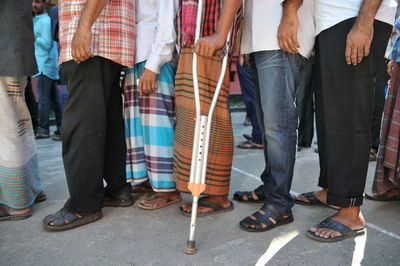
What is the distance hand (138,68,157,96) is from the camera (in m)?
2.27

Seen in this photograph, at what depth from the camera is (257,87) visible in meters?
2.32

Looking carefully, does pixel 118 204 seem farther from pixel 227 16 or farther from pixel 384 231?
pixel 384 231

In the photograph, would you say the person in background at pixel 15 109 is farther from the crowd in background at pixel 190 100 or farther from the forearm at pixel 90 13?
the forearm at pixel 90 13

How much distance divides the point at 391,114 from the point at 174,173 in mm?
1489

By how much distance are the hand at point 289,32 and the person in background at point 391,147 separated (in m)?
0.84

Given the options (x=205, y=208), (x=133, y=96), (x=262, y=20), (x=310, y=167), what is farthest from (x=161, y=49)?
(x=310, y=167)

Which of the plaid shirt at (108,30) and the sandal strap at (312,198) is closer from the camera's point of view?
A: the plaid shirt at (108,30)

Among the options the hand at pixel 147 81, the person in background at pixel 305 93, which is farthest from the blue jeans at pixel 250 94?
the hand at pixel 147 81

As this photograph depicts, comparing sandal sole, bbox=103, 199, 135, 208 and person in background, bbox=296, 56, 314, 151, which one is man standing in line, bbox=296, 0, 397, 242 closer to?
person in background, bbox=296, 56, 314, 151

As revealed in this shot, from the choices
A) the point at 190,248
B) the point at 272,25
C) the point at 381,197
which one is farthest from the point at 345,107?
the point at 190,248

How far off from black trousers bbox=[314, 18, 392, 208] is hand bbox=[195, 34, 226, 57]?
21.4 inches

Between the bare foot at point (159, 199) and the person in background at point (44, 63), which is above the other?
the person in background at point (44, 63)

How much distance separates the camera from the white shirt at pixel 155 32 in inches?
88.4

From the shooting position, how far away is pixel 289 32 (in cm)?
195
